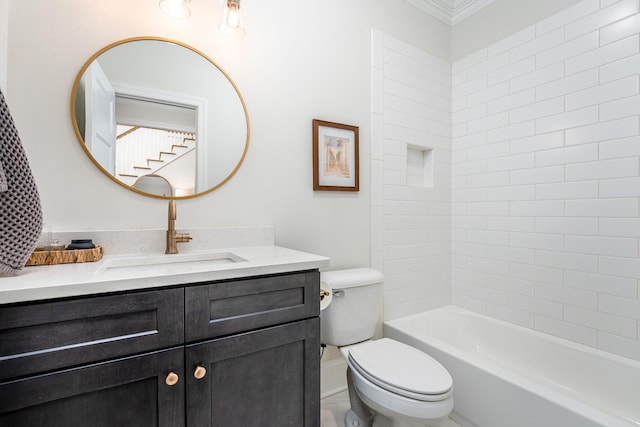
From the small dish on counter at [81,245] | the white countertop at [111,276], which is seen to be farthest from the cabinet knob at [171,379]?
the small dish on counter at [81,245]

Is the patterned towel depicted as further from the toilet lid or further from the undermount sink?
the toilet lid

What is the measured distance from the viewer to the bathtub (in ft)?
4.13

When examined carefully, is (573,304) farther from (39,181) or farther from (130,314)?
(39,181)

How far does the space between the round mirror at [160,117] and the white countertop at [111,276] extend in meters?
0.40

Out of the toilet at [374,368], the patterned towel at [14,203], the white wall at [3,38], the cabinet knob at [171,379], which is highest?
the white wall at [3,38]

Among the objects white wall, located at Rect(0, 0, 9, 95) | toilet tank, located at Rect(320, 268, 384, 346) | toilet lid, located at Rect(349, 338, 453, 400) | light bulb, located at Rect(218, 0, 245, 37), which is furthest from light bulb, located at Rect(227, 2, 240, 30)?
toilet lid, located at Rect(349, 338, 453, 400)

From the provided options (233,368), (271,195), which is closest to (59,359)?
(233,368)

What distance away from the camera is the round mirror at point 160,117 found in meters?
1.25

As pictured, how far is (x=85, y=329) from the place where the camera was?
76 cm

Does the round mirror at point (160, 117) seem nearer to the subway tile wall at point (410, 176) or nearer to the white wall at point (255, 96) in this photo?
the white wall at point (255, 96)

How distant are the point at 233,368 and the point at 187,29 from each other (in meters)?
1.48

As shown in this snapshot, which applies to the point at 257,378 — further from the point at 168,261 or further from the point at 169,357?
the point at 168,261

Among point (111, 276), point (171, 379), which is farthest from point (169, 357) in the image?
point (111, 276)

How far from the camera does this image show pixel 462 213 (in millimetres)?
2330
